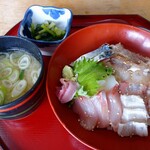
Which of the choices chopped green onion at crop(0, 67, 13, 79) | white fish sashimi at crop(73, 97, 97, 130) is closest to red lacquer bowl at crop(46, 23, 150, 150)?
white fish sashimi at crop(73, 97, 97, 130)

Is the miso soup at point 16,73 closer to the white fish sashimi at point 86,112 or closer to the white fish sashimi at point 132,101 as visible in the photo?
the white fish sashimi at point 86,112

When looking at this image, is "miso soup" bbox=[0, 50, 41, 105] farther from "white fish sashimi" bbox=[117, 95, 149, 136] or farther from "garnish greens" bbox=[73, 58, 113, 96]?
"white fish sashimi" bbox=[117, 95, 149, 136]

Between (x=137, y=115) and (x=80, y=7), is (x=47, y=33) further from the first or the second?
(x=137, y=115)

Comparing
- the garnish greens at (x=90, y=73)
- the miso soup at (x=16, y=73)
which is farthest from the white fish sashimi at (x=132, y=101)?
the miso soup at (x=16, y=73)

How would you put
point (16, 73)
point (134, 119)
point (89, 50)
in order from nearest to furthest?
point (134, 119) < point (16, 73) < point (89, 50)

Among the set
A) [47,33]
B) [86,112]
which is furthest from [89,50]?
[86,112]

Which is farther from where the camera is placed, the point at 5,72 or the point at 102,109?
the point at 5,72

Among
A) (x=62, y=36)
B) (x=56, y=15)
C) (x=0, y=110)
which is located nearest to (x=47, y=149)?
(x=0, y=110)

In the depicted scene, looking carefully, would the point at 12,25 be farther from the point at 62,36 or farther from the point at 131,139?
Answer: the point at 131,139
